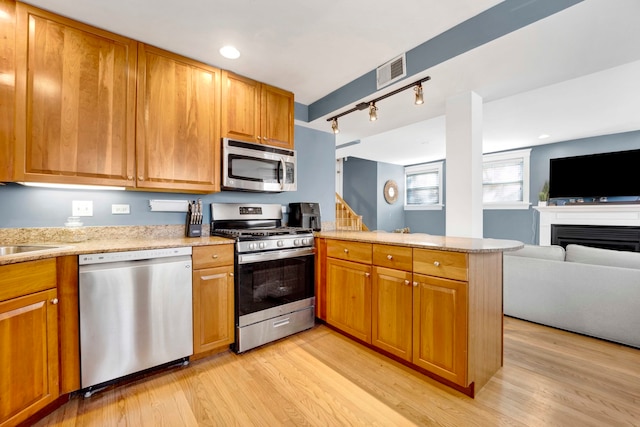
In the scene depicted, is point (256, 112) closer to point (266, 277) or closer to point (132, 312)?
point (266, 277)

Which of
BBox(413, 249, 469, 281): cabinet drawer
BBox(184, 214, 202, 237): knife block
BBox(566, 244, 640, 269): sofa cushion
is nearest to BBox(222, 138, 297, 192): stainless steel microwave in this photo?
BBox(184, 214, 202, 237): knife block

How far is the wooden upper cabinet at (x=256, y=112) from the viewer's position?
2.55m

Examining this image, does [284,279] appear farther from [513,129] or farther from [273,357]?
[513,129]

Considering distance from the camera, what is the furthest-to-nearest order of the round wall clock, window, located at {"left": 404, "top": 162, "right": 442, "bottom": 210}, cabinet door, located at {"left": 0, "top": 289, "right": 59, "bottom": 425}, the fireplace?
the round wall clock → window, located at {"left": 404, "top": 162, "right": 442, "bottom": 210} → the fireplace → cabinet door, located at {"left": 0, "top": 289, "right": 59, "bottom": 425}

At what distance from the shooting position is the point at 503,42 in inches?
69.9

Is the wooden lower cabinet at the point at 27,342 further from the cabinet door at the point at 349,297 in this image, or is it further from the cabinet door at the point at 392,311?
the cabinet door at the point at 392,311

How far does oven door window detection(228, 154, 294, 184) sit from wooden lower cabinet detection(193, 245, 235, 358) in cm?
73

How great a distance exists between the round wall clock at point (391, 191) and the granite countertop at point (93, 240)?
5.75 m

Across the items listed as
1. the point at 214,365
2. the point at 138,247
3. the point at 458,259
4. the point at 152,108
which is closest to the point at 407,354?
the point at 458,259

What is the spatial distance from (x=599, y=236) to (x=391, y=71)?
199 inches

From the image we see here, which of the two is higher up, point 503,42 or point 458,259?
point 503,42

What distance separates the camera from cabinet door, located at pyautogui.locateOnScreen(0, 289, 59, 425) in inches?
52.7

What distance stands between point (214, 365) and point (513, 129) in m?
5.26

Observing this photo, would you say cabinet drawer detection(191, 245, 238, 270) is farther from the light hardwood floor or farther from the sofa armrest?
the sofa armrest
